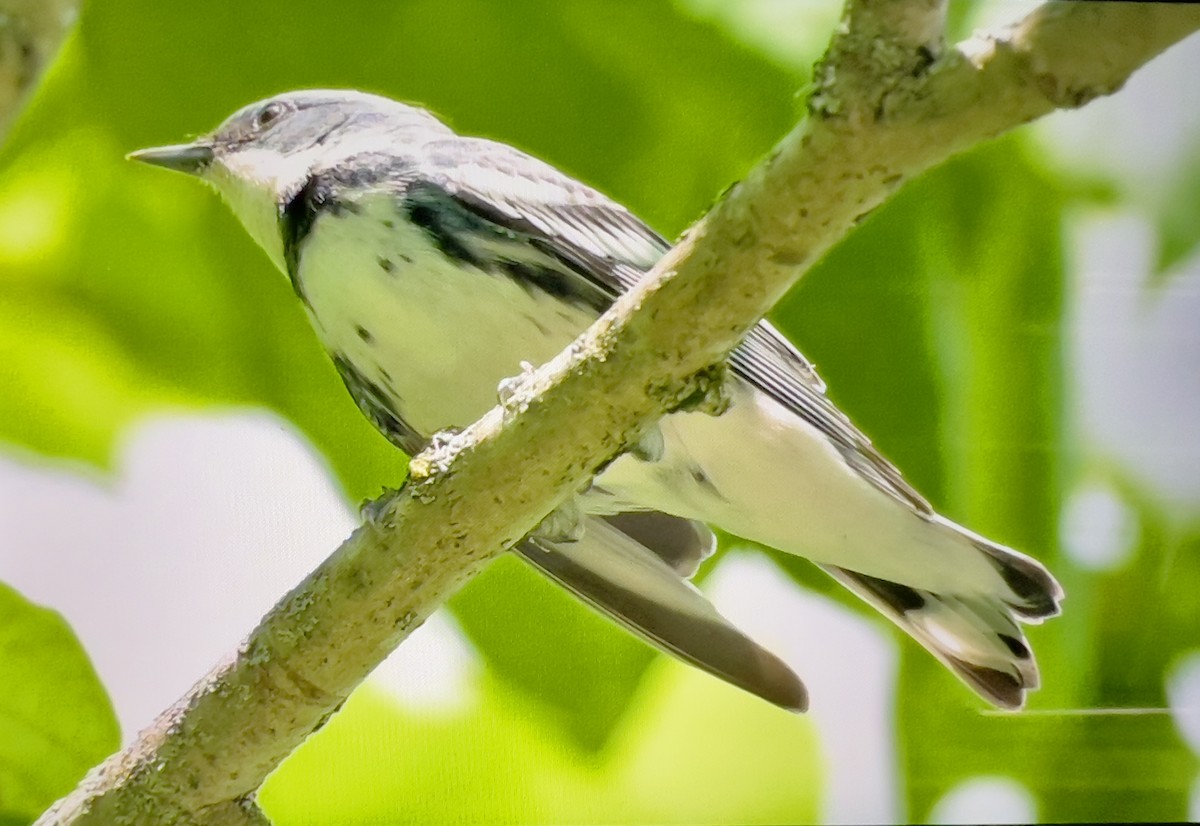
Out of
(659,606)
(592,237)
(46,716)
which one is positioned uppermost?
(592,237)

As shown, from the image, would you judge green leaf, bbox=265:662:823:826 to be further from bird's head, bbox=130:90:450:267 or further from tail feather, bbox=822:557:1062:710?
bird's head, bbox=130:90:450:267

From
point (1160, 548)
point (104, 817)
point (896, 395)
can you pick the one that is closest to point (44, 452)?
point (104, 817)

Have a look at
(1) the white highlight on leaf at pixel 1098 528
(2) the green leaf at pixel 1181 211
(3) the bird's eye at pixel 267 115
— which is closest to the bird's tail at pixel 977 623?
(1) the white highlight on leaf at pixel 1098 528

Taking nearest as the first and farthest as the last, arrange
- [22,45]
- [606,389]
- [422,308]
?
1. [22,45]
2. [606,389]
3. [422,308]

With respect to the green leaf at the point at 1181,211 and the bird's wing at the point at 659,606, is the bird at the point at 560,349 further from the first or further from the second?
the green leaf at the point at 1181,211

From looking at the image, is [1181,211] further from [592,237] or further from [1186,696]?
[592,237]

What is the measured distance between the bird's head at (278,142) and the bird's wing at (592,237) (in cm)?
9

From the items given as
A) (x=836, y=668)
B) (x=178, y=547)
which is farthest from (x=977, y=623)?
(x=178, y=547)

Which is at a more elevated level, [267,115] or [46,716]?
[267,115]

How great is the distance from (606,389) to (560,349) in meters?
0.23

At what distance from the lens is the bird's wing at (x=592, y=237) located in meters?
0.96

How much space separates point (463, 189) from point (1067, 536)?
767 millimetres

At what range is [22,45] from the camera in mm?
529

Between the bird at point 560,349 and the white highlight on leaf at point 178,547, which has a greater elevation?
the bird at point 560,349
